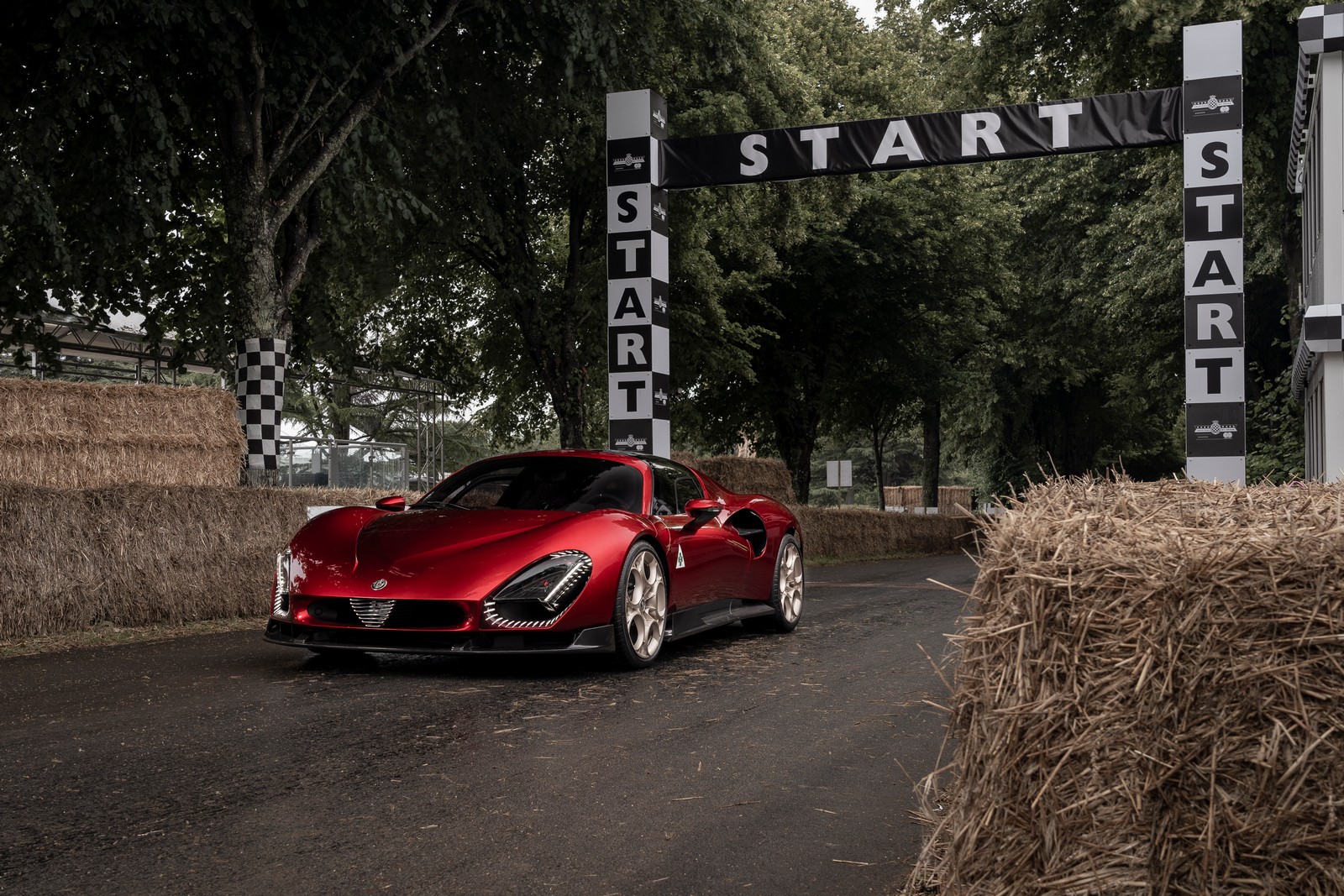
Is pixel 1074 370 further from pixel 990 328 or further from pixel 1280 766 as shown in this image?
pixel 1280 766

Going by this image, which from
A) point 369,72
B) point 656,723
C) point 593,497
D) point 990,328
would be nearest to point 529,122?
point 369,72

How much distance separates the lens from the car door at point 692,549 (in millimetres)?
8508

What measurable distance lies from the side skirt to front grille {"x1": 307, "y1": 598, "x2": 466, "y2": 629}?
5.70 feet

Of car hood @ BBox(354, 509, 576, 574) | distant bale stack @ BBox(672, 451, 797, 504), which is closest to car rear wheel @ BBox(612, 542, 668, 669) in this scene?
car hood @ BBox(354, 509, 576, 574)

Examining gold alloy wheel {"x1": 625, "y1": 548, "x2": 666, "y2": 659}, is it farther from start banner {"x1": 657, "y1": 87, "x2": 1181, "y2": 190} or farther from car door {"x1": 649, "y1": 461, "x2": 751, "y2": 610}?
start banner {"x1": 657, "y1": 87, "x2": 1181, "y2": 190}

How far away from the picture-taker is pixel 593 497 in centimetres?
843

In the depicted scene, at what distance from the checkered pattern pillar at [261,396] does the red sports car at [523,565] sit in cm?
653

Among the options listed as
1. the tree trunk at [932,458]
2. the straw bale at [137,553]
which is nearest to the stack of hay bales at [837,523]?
the tree trunk at [932,458]

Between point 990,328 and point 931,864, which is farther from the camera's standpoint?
point 990,328

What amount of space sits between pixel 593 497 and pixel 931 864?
523cm

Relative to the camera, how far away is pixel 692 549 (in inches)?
343

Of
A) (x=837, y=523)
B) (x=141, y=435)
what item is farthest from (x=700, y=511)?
(x=837, y=523)

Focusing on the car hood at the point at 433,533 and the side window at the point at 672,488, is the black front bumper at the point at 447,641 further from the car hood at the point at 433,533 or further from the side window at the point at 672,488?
the side window at the point at 672,488

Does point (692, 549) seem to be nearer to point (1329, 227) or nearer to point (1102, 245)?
point (1329, 227)
